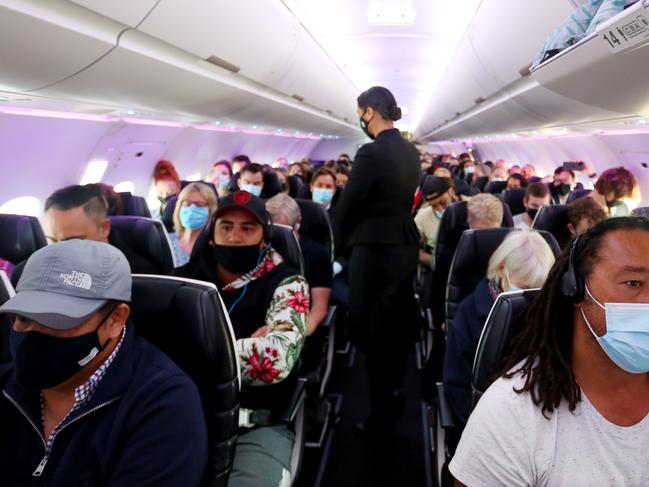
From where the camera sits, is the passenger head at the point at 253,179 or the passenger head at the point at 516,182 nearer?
the passenger head at the point at 253,179

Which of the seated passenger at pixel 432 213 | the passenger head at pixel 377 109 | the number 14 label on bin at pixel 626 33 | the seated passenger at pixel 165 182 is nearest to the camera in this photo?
the number 14 label on bin at pixel 626 33

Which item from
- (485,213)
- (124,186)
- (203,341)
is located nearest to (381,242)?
(485,213)

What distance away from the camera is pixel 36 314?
1.35m

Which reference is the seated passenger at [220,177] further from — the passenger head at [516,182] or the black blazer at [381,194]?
the black blazer at [381,194]

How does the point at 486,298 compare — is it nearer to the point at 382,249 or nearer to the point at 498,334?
the point at 498,334

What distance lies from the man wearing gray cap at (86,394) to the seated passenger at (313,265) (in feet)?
4.82

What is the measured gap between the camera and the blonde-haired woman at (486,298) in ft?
7.22

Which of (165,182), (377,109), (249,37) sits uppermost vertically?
(249,37)

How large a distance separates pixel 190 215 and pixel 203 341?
2.29 meters

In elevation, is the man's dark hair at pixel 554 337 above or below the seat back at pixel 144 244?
below

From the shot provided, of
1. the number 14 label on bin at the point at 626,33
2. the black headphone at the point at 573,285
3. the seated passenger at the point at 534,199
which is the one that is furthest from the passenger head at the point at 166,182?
the black headphone at the point at 573,285

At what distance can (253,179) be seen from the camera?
5793 mm

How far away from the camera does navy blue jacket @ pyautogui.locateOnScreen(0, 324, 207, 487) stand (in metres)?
1.35

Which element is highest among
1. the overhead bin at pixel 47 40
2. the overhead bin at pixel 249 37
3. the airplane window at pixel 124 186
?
the overhead bin at pixel 249 37
